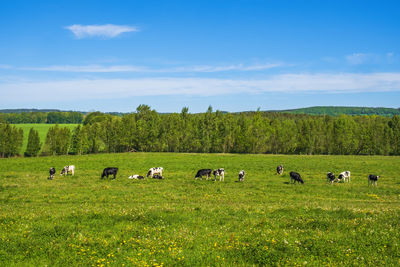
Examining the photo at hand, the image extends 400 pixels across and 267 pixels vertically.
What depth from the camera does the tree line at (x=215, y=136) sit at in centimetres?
9744

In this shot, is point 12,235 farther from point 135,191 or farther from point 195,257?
point 135,191

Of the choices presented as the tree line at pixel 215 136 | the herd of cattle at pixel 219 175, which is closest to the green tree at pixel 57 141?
the tree line at pixel 215 136

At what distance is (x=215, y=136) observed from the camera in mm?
103125

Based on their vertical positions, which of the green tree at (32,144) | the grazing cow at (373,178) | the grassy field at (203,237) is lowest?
the green tree at (32,144)

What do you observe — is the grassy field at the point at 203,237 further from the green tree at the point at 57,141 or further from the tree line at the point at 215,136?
the green tree at the point at 57,141

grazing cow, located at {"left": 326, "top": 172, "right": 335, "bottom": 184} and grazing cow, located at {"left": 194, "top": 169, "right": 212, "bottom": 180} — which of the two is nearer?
grazing cow, located at {"left": 326, "top": 172, "right": 335, "bottom": 184}

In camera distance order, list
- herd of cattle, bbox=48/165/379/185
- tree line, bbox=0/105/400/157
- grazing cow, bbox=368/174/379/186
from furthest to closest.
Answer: tree line, bbox=0/105/400/157 → herd of cattle, bbox=48/165/379/185 → grazing cow, bbox=368/174/379/186

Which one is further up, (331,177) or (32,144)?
(331,177)

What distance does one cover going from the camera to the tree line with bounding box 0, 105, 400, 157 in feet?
320

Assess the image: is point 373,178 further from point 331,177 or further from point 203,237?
point 203,237

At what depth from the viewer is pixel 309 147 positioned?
4149 inches

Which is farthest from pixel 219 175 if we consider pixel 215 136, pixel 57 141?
pixel 57 141

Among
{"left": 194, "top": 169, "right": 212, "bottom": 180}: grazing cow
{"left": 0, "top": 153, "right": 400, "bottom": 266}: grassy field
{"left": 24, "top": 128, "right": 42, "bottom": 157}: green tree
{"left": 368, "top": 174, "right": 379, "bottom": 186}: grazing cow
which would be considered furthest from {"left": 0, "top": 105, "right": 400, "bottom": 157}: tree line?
{"left": 0, "top": 153, "right": 400, "bottom": 266}: grassy field

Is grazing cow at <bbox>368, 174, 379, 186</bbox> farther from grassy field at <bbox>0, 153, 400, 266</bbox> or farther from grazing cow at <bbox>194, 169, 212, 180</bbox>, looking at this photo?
grazing cow at <bbox>194, 169, 212, 180</bbox>
